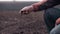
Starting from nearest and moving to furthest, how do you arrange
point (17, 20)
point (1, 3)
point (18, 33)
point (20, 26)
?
point (18, 33) < point (20, 26) < point (17, 20) < point (1, 3)

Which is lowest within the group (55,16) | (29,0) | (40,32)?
(40,32)

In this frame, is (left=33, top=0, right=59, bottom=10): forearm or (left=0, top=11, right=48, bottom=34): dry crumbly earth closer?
(left=33, top=0, right=59, bottom=10): forearm

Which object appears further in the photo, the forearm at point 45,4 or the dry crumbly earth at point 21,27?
the dry crumbly earth at point 21,27

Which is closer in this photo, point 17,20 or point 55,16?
point 55,16

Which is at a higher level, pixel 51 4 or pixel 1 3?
pixel 51 4

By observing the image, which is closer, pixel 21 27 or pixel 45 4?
pixel 45 4

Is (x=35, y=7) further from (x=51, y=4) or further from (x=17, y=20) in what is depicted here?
(x=17, y=20)

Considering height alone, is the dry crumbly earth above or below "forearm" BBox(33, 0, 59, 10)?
below

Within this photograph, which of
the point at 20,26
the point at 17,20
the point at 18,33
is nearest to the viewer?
the point at 18,33

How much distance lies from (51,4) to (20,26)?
348 cm

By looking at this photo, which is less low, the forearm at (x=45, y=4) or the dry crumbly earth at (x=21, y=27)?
the forearm at (x=45, y=4)

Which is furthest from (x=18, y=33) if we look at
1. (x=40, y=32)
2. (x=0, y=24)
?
(x=0, y=24)

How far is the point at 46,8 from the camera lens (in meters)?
1.04

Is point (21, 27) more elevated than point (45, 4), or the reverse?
point (45, 4)
